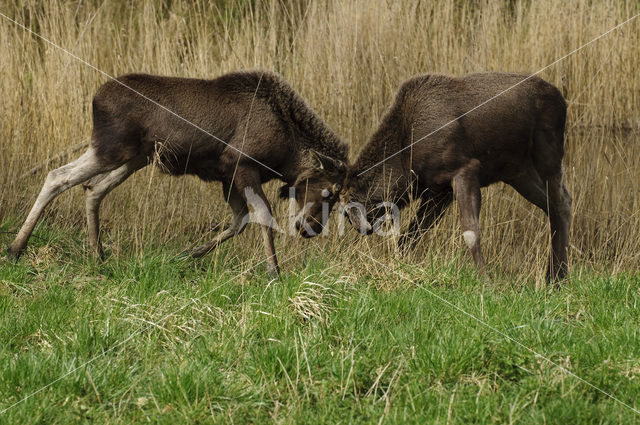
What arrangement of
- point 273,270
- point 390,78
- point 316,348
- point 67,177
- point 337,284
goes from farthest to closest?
point 390,78 < point 273,270 < point 67,177 < point 337,284 < point 316,348

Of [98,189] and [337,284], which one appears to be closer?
[337,284]

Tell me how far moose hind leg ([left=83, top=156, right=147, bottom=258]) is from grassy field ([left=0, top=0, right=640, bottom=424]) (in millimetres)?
264

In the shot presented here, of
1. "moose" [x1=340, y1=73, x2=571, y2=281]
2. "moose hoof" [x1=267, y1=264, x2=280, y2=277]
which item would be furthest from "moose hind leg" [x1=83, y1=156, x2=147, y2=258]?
"moose" [x1=340, y1=73, x2=571, y2=281]

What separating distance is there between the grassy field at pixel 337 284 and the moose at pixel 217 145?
0.29m

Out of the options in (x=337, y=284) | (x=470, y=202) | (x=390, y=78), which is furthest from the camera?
(x=390, y=78)

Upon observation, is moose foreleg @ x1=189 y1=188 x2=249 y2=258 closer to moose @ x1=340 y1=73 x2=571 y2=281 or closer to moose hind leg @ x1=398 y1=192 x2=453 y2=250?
moose @ x1=340 y1=73 x2=571 y2=281

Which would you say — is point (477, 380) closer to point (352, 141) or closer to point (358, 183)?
point (358, 183)

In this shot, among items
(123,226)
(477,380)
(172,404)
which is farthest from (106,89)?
(477,380)

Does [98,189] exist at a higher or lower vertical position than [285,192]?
higher

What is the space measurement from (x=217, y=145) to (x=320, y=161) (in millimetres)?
898

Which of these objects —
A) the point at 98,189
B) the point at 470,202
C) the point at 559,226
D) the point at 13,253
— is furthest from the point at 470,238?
the point at 13,253

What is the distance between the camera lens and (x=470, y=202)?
6480 millimetres

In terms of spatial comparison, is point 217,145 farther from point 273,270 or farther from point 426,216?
point 426,216

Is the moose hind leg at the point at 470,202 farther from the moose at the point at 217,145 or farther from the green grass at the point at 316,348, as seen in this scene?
the moose at the point at 217,145
